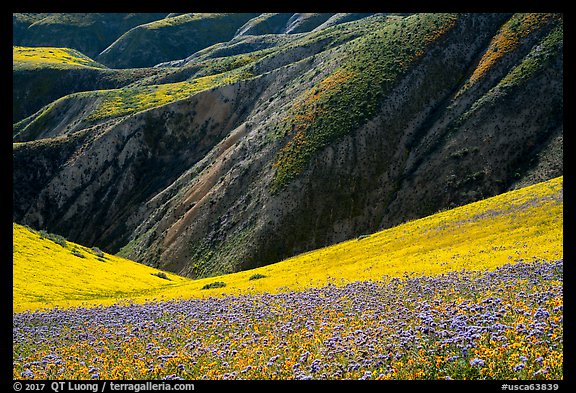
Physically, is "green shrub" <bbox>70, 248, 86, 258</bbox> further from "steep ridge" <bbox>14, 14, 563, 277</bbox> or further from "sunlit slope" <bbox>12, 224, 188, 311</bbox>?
"steep ridge" <bbox>14, 14, 563, 277</bbox>

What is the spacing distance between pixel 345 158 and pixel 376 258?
3940 centimetres

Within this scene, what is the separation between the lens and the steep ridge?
75625mm

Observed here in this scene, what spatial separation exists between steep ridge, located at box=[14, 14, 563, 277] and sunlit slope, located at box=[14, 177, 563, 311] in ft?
63.9

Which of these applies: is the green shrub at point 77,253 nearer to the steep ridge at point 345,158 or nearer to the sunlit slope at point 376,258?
the sunlit slope at point 376,258

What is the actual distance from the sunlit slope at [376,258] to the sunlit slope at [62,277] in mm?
68

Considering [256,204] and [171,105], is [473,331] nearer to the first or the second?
[256,204]

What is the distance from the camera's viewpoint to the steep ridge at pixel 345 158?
75625 millimetres

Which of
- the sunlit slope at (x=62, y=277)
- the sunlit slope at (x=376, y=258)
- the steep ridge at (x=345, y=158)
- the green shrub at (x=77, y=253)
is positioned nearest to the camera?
the sunlit slope at (x=376, y=258)

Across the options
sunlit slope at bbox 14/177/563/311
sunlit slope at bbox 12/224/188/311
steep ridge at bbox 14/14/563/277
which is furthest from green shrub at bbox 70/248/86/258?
steep ridge at bbox 14/14/563/277

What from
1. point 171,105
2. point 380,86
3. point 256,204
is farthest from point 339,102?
point 171,105

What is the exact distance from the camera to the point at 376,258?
147 ft

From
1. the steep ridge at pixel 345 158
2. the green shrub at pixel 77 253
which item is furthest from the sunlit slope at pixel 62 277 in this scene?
the steep ridge at pixel 345 158
